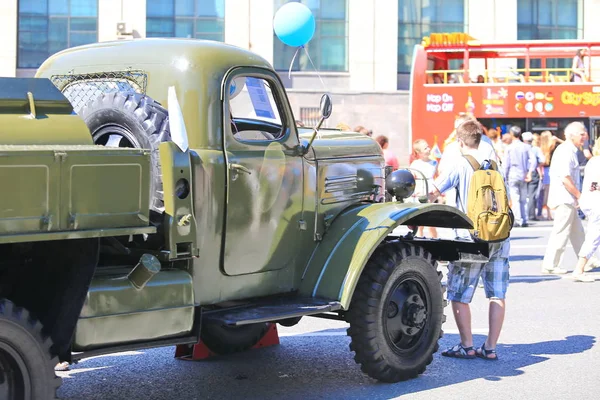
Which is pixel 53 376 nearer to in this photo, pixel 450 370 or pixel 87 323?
pixel 87 323

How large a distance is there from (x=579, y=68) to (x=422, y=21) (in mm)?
13080

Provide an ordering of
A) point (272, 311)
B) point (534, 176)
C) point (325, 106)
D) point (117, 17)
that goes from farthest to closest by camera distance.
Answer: point (117, 17) < point (534, 176) < point (325, 106) < point (272, 311)

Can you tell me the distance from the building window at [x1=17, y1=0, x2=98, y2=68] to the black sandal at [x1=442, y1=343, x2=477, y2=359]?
28.2 meters

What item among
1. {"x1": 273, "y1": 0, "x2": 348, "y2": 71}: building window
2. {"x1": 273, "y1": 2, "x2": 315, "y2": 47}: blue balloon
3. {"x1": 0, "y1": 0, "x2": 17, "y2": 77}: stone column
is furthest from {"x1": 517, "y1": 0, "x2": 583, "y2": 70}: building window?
{"x1": 273, "y1": 2, "x2": 315, "y2": 47}: blue balloon

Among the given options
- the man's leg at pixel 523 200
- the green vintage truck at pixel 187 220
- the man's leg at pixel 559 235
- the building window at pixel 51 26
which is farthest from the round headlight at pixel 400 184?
the building window at pixel 51 26

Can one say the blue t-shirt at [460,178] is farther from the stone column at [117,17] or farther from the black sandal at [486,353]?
the stone column at [117,17]

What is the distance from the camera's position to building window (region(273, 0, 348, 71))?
115ft

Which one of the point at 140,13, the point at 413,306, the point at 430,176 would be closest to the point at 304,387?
the point at 413,306

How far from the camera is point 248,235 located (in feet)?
20.5

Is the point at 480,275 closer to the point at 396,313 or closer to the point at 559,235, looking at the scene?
the point at 396,313

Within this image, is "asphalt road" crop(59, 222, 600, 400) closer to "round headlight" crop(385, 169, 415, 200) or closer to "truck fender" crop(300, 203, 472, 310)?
"truck fender" crop(300, 203, 472, 310)

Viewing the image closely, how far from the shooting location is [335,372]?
284 inches

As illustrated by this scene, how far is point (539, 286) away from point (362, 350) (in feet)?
17.7

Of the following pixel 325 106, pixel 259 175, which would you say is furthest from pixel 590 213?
pixel 259 175
